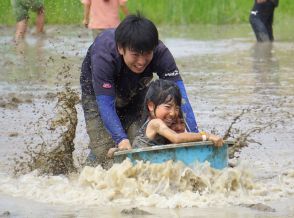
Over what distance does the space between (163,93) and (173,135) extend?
333 mm

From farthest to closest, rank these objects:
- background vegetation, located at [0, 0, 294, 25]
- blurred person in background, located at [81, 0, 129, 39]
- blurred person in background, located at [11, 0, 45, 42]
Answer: background vegetation, located at [0, 0, 294, 25] < blurred person in background, located at [11, 0, 45, 42] < blurred person in background, located at [81, 0, 129, 39]

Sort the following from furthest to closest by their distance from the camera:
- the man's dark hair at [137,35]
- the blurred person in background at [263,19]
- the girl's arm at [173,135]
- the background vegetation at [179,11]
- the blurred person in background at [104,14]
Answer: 1. the background vegetation at [179,11]
2. the blurred person in background at [263,19]
3. the blurred person in background at [104,14]
4. the man's dark hair at [137,35]
5. the girl's arm at [173,135]

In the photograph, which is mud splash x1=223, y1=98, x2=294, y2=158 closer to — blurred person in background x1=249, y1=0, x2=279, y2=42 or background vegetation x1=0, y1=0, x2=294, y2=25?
blurred person in background x1=249, y1=0, x2=279, y2=42

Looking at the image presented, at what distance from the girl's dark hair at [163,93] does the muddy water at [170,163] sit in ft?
1.65

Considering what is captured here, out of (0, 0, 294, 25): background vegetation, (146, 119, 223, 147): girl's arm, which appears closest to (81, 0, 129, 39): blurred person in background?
(146, 119, 223, 147): girl's arm

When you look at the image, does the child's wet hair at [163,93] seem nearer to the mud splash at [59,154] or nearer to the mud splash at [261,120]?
the mud splash at [59,154]

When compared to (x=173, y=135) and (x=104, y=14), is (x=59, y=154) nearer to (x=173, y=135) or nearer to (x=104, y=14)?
(x=173, y=135)

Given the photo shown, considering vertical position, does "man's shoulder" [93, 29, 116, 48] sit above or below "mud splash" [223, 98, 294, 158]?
above

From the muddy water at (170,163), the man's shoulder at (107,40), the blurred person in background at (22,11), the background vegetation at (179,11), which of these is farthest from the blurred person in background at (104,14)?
the background vegetation at (179,11)

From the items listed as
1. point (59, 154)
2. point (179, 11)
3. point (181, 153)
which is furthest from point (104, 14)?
point (179, 11)

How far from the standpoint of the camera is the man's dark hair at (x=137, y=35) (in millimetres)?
6281

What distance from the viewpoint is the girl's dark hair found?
630 cm

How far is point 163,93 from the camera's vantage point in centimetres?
630

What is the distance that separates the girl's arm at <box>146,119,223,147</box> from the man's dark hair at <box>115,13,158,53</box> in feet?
1.56
